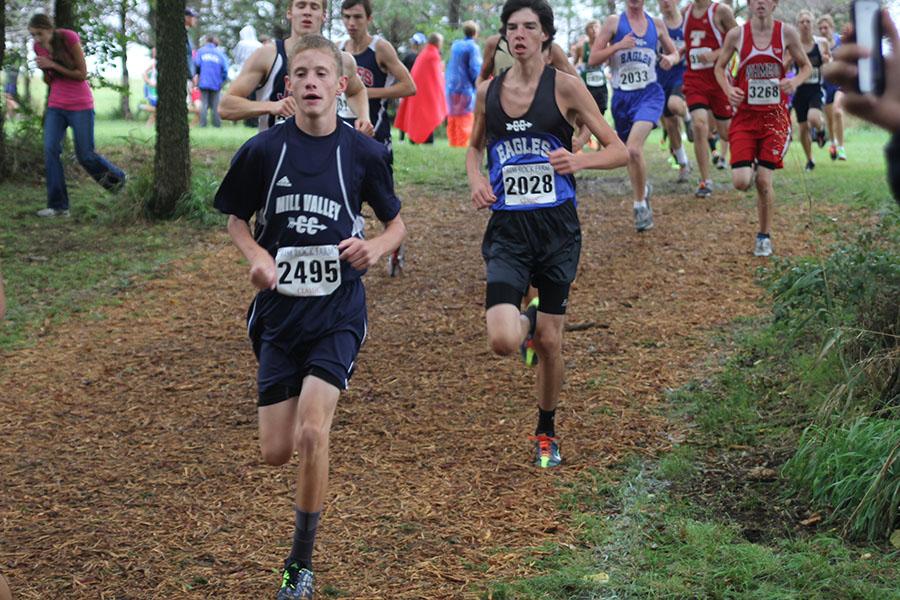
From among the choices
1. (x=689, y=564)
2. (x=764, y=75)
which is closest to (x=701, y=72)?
(x=764, y=75)

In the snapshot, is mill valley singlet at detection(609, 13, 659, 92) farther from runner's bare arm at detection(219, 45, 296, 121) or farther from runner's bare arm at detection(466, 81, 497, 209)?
runner's bare arm at detection(466, 81, 497, 209)

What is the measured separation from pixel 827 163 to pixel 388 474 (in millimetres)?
13089

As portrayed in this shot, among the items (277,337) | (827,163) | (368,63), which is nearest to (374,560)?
(277,337)

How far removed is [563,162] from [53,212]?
8295 mm

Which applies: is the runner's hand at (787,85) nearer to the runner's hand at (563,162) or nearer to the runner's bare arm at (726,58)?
the runner's bare arm at (726,58)

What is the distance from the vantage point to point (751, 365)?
7203 mm

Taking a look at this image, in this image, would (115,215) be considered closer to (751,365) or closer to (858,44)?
(751,365)

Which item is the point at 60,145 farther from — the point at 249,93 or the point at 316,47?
the point at 316,47

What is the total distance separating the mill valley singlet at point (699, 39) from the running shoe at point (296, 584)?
9.55m

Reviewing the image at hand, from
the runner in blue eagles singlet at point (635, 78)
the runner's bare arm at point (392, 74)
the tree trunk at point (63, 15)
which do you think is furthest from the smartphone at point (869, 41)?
the tree trunk at point (63, 15)

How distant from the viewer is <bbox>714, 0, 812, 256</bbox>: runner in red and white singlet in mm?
9711

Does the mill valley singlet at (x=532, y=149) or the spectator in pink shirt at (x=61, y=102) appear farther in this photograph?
the spectator in pink shirt at (x=61, y=102)

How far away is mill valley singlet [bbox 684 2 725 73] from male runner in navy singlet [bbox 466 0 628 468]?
7200 mm

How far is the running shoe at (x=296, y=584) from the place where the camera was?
440 centimetres
